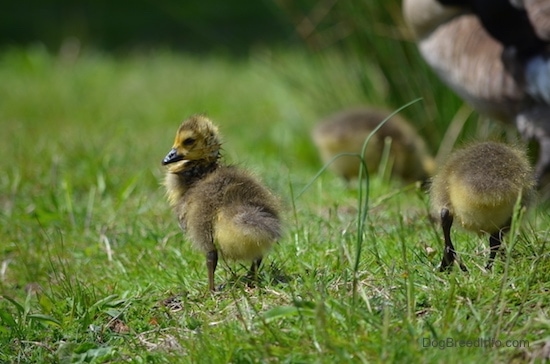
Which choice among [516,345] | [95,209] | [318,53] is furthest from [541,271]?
[318,53]

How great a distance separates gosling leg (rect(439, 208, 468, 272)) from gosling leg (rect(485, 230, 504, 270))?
0.09 m

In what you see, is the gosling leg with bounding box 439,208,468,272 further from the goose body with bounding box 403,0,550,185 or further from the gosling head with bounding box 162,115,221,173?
the goose body with bounding box 403,0,550,185

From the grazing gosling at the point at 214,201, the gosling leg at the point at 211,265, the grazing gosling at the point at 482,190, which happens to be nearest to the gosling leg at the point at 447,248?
the grazing gosling at the point at 482,190

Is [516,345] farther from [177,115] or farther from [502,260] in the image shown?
[177,115]

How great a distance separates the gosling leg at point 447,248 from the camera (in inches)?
120

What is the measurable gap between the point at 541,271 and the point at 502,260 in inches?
5.5

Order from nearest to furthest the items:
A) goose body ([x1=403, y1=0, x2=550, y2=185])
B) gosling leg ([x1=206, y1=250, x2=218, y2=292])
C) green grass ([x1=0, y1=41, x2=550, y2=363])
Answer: green grass ([x1=0, y1=41, x2=550, y2=363]) → gosling leg ([x1=206, y1=250, x2=218, y2=292]) → goose body ([x1=403, y1=0, x2=550, y2=185])

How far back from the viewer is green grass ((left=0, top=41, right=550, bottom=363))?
2.69m

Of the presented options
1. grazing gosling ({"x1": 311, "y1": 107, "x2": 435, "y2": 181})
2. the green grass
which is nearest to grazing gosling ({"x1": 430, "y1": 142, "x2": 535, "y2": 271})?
the green grass

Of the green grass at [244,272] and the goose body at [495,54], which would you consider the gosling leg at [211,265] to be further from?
the goose body at [495,54]

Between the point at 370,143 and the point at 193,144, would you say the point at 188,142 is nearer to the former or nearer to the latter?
the point at 193,144

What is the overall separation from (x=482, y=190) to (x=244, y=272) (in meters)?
0.94

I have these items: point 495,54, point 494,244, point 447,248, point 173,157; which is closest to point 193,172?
point 173,157

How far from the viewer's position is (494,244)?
3152 millimetres
